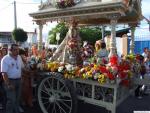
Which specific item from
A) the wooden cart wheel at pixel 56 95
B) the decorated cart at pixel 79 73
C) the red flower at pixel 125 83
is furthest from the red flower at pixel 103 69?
the wooden cart wheel at pixel 56 95

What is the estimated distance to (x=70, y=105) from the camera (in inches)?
262

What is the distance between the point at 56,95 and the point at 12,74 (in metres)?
1.04

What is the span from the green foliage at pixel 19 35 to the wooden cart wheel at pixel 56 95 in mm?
31584

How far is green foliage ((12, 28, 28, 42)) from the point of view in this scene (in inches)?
1514

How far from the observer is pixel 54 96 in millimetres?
6910

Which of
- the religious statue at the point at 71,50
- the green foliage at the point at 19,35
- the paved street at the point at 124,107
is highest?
the green foliage at the point at 19,35

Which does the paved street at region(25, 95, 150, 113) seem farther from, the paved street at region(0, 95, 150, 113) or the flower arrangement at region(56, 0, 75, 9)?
the flower arrangement at region(56, 0, 75, 9)

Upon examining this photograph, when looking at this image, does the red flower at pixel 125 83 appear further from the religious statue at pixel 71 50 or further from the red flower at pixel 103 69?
the religious statue at pixel 71 50

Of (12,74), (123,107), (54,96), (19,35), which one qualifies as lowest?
(123,107)

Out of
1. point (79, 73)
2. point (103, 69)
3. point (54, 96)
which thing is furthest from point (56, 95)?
point (103, 69)

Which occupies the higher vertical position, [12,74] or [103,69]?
[103,69]

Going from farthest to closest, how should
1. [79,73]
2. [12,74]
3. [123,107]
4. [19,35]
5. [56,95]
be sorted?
1. [19,35]
2. [123,107]
3. [56,95]
4. [12,74]
5. [79,73]

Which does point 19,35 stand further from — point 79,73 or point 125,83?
point 125,83

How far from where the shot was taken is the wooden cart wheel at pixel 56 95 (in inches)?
255
